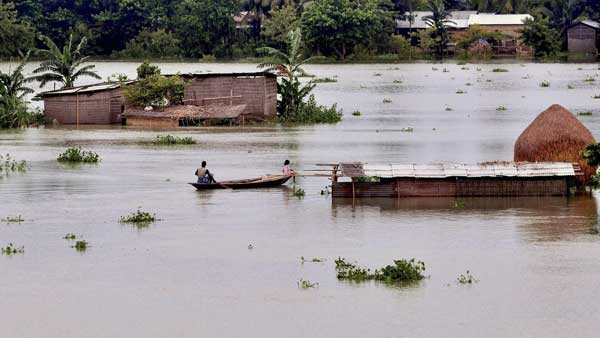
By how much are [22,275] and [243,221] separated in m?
5.73

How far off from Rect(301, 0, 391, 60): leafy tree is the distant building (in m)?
15.2

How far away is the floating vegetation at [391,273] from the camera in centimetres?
1902

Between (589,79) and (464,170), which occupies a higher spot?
(589,79)

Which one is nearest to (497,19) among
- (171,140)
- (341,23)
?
(341,23)

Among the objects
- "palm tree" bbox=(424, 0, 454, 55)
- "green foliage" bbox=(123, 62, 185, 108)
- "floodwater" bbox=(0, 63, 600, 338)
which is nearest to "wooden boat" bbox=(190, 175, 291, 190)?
"floodwater" bbox=(0, 63, 600, 338)

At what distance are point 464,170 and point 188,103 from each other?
2105cm

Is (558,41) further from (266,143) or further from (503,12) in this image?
(266,143)

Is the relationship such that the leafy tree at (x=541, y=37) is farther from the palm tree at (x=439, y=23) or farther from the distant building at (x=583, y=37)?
the palm tree at (x=439, y=23)

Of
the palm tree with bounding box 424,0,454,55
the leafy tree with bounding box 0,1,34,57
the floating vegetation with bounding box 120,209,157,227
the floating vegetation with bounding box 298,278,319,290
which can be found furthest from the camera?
the palm tree with bounding box 424,0,454,55

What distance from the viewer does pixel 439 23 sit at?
10075cm

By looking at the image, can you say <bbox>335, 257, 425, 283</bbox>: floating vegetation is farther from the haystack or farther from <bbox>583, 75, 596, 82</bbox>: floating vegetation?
<bbox>583, 75, 596, 82</bbox>: floating vegetation

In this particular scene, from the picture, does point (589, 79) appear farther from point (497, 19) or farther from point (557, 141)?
point (557, 141)

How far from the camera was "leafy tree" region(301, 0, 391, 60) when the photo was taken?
96125 mm

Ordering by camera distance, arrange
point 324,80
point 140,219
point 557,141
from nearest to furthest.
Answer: point 140,219, point 557,141, point 324,80
